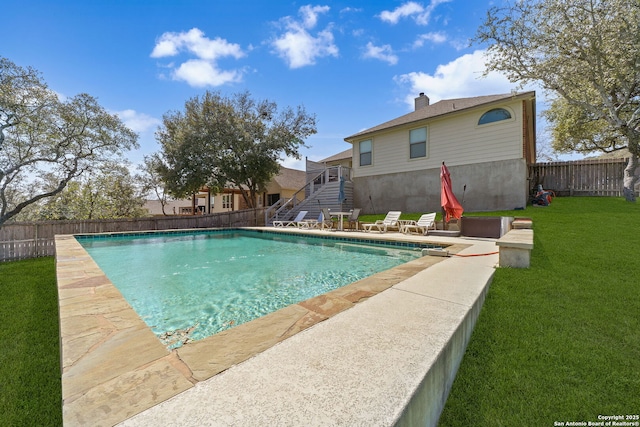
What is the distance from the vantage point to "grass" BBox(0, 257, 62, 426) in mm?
1785

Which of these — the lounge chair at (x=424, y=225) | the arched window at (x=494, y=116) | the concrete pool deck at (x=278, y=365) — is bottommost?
the concrete pool deck at (x=278, y=365)

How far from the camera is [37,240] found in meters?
8.97

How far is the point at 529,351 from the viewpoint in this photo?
2.20 m

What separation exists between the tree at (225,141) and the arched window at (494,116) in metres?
11.2

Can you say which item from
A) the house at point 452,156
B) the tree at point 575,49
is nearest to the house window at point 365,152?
the house at point 452,156

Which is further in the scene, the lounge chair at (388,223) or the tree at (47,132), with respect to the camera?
the lounge chair at (388,223)

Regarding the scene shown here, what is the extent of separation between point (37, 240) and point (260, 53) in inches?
478

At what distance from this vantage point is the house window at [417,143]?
14516 mm

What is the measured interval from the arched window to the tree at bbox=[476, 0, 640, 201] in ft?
5.86

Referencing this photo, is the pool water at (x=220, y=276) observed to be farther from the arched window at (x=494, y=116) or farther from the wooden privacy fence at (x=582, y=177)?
the wooden privacy fence at (x=582, y=177)

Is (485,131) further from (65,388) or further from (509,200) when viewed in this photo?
(65,388)

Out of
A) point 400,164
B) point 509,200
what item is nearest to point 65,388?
point 509,200

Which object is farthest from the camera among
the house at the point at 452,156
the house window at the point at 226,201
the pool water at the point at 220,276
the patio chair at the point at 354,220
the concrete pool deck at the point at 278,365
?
the house window at the point at 226,201

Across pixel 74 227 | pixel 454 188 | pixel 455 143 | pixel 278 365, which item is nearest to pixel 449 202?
pixel 454 188
